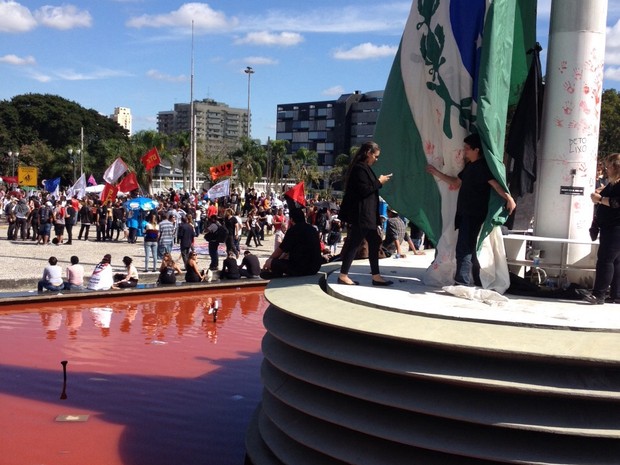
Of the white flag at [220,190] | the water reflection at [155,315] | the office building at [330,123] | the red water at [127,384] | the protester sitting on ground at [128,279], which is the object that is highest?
the office building at [330,123]

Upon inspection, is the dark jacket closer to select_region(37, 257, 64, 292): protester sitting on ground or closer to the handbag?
the handbag

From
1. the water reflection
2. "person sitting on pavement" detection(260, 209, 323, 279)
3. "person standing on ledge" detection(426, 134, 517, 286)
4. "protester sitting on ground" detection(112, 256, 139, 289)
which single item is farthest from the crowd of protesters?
"person standing on ledge" detection(426, 134, 517, 286)

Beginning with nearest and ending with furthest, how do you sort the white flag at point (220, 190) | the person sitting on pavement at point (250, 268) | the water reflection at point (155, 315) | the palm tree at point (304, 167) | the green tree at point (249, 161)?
the water reflection at point (155, 315), the person sitting on pavement at point (250, 268), the white flag at point (220, 190), the green tree at point (249, 161), the palm tree at point (304, 167)

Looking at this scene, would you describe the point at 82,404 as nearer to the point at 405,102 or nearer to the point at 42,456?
the point at 42,456

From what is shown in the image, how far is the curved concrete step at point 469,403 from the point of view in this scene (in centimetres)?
416

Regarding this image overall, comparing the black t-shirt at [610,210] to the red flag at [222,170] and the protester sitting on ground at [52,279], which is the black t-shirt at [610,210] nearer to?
the protester sitting on ground at [52,279]

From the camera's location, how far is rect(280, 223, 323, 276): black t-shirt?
6.99m

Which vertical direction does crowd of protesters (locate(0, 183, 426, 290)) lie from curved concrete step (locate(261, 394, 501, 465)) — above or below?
below

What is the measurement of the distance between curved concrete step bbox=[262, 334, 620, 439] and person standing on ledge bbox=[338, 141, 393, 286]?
1653 millimetres

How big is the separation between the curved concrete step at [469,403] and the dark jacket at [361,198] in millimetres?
1971

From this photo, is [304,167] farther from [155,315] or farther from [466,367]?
[466,367]

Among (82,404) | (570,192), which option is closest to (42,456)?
(82,404)

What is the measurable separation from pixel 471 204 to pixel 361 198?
1115 millimetres

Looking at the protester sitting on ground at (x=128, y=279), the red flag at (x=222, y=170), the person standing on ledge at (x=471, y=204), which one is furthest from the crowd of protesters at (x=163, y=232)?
the person standing on ledge at (x=471, y=204)
